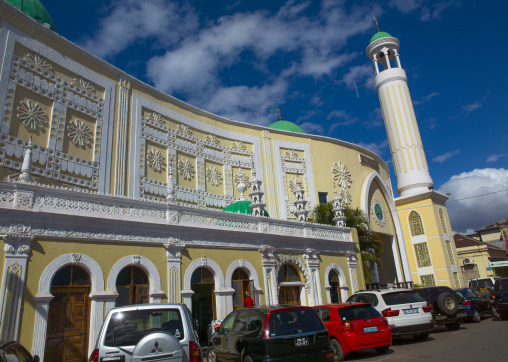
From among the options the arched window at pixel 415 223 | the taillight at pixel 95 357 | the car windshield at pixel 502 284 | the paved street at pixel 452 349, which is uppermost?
the arched window at pixel 415 223

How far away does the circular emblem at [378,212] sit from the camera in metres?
30.4

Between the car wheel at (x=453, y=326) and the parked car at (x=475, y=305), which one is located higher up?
the parked car at (x=475, y=305)

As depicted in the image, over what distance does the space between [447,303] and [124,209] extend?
10527mm

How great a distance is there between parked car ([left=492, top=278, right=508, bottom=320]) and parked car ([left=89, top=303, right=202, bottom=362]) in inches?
486

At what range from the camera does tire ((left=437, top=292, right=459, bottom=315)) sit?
1226 cm

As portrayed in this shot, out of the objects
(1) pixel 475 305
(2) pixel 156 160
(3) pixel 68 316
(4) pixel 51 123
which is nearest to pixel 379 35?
(2) pixel 156 160

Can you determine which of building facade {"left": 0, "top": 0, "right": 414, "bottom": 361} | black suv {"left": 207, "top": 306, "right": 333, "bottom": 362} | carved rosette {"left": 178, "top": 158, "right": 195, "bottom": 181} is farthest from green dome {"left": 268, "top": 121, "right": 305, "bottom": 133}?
black suv {"left": 207, "top": 306, "right": 333, "bottom": 362}

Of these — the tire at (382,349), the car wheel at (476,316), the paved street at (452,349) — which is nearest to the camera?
the paved street at (452,349)

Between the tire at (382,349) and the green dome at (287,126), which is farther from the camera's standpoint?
the green dome at (287,126)

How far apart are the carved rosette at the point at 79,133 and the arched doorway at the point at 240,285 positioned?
827cm

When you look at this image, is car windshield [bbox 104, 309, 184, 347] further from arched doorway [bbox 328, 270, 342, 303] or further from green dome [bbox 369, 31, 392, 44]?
green dome [bbox 369, 31, 392, 44]

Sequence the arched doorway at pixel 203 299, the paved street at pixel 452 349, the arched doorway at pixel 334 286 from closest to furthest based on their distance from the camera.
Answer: the paved street at pixel 452 349 → the arched doorway at pixel 203 299 → the arched doorway at pixel 334 286

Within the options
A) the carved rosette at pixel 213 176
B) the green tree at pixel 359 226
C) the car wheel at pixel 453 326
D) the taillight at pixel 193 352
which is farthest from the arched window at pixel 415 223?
the taillight at pixel 193 352

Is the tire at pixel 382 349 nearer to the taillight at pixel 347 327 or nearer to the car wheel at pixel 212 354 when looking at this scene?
the taillight at pixel 347 327
